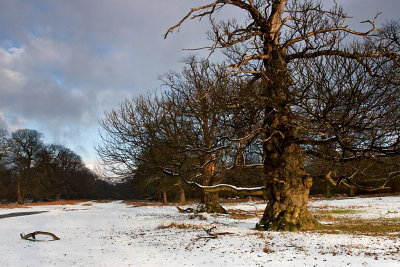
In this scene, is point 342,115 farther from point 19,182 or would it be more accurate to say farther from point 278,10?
point 19,182

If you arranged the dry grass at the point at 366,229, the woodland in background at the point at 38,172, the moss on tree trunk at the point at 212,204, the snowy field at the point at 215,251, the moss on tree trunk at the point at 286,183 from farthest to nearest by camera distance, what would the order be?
the woodland in background at the point at 38,172
the moss on tree trunk at the point at 212,204
the moss on tree trunk at the point at 286,183
the dry grass at the point at 366,229
the snowy field at the point at 215,251

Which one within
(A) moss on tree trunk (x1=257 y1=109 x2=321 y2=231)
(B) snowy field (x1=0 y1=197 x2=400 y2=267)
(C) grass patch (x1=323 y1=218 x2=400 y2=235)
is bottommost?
(C) grass patch (x1=323 y1=218 x2=400 y2=235)

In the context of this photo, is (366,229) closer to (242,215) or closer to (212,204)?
(242,215)

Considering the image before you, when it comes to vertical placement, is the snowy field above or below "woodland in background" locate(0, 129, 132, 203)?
below

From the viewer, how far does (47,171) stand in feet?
175

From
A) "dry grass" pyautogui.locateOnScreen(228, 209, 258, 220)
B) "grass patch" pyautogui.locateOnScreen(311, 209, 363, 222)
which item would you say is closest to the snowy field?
"grass patch" pyautogui.locateOnScreen(311, 209, 363, 222)

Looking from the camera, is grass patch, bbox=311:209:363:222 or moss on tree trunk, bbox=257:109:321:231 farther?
grass patch, bbox=311:209:363:222

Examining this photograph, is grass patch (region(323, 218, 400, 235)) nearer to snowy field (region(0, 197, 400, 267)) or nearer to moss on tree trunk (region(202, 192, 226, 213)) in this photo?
snowy field (region(0, 197, 400, 267))

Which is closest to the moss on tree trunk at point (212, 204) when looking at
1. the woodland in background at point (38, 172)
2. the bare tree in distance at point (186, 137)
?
the bare tree in distance at point (186, 137)

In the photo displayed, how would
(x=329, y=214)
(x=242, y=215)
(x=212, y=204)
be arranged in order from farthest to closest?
1. (x=212, y=204)
2. (x=242, y=215)
3. (x=329, y=214)

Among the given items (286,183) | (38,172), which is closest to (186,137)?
(286,183)

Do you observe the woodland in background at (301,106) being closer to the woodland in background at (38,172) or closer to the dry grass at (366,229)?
the dry grass at (366,229)

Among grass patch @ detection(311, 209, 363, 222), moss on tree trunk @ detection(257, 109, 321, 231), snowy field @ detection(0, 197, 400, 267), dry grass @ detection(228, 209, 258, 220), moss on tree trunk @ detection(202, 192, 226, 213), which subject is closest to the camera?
snowy field @ detection(0, 197, 400, 267)

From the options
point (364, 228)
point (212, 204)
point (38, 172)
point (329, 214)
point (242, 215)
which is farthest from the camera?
point (38, 172)
